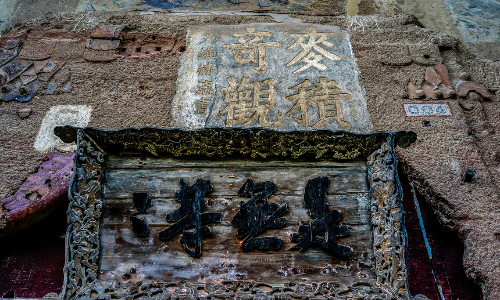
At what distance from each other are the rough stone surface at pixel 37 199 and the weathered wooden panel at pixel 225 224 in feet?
2.16

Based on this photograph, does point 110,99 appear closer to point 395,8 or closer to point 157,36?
point 157,36

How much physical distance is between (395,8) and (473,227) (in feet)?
9.73

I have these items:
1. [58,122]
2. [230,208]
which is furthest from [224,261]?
[58,122]

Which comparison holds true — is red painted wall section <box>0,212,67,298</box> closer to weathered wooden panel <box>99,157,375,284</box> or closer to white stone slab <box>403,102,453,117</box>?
weathered wooden panel <box>99,157,375,284</box>

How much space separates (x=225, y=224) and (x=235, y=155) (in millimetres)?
494

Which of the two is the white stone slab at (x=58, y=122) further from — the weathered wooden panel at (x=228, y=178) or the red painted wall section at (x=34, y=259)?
the weathered wooden panel at (x=228, y=178)

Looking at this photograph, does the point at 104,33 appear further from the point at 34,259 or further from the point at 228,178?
the point at 228,178

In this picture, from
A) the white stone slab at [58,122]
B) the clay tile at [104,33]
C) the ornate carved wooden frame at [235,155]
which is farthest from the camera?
the clay tile at [104,33]

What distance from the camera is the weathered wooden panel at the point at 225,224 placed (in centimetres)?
276

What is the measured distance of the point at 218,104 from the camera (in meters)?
4.06

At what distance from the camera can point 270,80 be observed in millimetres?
4250

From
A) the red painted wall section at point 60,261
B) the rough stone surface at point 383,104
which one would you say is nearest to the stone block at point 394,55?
the rough stone surface at point 383,104

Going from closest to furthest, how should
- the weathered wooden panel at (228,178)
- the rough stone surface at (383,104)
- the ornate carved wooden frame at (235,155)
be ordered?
the ornate carved wooden frame at (235,155) → the weathered wooden panel at (228,178) → the rough stone surface at (383,104)

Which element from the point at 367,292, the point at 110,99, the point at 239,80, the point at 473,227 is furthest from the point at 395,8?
the point at 367,292
